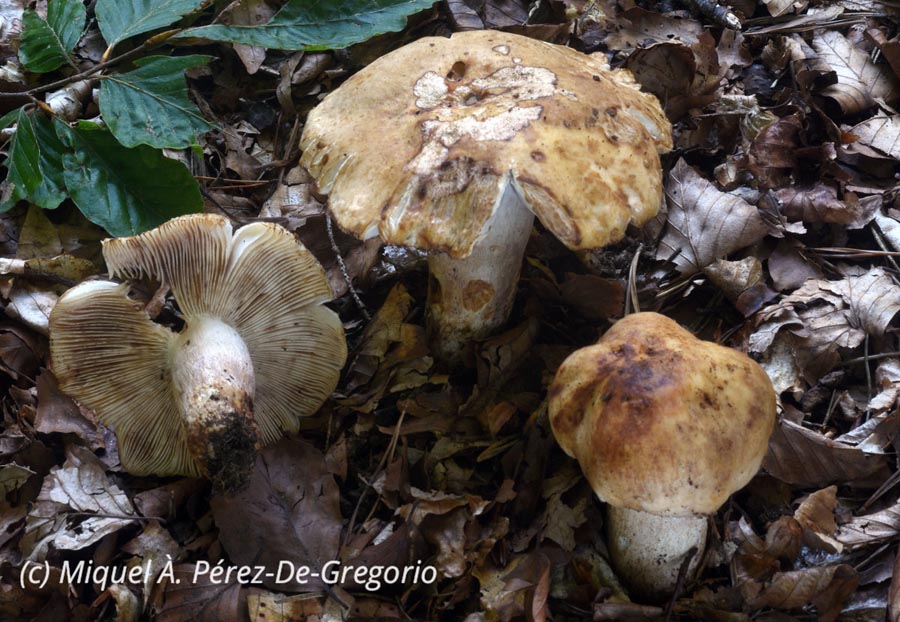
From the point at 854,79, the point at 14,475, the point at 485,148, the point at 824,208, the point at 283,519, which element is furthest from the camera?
the point at 854,79

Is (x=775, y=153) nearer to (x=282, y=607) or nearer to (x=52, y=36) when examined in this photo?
(x=282, y=607)

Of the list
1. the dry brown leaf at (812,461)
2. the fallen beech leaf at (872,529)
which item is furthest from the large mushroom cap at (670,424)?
the fallen beech leaf at (872,529)

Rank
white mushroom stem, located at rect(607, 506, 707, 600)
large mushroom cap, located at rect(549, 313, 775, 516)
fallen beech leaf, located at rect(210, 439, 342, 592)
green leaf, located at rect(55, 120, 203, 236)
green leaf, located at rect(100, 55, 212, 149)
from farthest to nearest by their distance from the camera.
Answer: green leaf, located at rect(55, 120, 203, 236) < green leaf, located at rect(100, 55, 212, 149) < fallen beech leaf, located at rect(210, 439, 342, 592) < white mushroom stem, located at rect(607, 506, 707, 600) < large mushroom cap, located at rect(549, 313, 775, 516)

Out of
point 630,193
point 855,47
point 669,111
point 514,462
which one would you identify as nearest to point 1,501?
point 514,462

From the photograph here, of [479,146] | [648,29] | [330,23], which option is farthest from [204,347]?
[648,29]

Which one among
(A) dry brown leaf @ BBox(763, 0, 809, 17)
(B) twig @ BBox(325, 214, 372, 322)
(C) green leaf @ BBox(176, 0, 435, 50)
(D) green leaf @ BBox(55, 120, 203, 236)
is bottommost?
(B) twig @ BBox(325, 214, 372, 322)

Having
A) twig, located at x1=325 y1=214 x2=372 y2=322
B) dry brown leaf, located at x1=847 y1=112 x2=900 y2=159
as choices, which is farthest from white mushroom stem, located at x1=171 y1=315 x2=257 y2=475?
dry brown leaf, located at x1=847 y1=112 x2=900 y2=159

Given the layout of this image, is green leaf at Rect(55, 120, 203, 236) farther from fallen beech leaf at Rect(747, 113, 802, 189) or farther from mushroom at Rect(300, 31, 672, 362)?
fallen beech leaf at Rect(747, 113, 802, 189)
